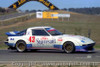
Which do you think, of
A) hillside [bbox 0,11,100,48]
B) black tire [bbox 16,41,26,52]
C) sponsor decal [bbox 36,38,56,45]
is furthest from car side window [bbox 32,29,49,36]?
hillside [bbox 0,11,100,48]

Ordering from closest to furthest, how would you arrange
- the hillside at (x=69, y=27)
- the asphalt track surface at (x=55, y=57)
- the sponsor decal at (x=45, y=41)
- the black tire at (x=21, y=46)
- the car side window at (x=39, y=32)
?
the asphalt track surface at (x=55, y=57)
the sponsor decal at (x=45, y=41)
the car side window at (x=39, y=32)
the black tire at (x=21, y=46)
the hillside at (x=69, y=27)

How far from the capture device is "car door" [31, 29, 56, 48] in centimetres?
1468

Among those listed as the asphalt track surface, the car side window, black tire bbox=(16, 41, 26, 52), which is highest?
the car side window

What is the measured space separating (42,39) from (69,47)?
159cm

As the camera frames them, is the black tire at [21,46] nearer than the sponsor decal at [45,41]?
No

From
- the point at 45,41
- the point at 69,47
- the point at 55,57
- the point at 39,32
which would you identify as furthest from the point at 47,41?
the point at 55,57

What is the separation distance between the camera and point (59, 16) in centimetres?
6956

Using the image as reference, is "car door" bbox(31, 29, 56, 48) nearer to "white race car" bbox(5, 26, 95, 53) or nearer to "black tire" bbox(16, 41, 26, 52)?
"white race car" bbox(5, 26, 95, 53)

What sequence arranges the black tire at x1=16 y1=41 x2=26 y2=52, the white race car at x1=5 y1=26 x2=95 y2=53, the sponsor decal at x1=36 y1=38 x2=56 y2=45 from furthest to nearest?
the black tire at x1=16 y1=41 x2=26 y2=52 < the sponsor decal at x1=36 y1=38 x2=56 y2=45 < the white race car at x1=5 y1=26 x2=95 y2=53

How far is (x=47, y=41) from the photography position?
1474cm

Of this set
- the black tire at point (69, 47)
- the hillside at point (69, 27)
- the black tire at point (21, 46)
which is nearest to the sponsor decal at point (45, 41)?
the black tire at point (69, 47)

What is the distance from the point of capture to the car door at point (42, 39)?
14681mm

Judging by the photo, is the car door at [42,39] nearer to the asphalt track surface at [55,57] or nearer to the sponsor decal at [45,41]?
the sponsor decal at [45,41]

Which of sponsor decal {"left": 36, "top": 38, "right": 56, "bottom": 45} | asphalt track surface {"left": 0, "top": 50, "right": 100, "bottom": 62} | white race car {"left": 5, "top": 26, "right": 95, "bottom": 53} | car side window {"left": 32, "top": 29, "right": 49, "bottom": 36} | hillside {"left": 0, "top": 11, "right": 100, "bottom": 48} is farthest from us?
hillside {"left": 0, "top": 11, "right": 100, "bottom": 48}
